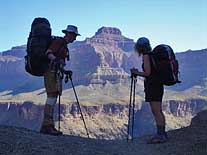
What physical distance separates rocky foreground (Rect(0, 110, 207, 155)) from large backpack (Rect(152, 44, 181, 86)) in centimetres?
138

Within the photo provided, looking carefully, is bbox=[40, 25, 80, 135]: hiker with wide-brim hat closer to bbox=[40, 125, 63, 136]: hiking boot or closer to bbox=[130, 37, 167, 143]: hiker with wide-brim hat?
bbox=[40, 125, 63, 136]: hiking boot

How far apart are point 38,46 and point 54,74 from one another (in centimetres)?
70

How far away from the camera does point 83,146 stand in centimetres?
880

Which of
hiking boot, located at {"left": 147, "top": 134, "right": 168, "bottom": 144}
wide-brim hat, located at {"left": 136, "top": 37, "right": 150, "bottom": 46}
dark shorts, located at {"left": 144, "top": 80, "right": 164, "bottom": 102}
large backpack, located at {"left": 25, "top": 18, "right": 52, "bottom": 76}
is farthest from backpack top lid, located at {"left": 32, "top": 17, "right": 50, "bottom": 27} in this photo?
hiking boot, located at {"left": 147, "top": 134, "right": 168, "bottom": 144}

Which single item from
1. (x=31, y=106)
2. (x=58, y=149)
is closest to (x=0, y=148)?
(x=58, y=149)

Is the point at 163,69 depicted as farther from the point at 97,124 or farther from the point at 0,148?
the point at 97,124

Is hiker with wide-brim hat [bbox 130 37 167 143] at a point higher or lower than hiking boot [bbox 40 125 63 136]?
higher

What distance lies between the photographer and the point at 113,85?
195625mm

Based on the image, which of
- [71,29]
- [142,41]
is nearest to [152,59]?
[142,41]

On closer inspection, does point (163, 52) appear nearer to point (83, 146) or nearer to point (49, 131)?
point (83, 146)

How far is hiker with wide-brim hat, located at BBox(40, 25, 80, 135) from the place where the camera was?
9570 millimetres

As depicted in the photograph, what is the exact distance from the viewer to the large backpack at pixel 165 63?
374 inches

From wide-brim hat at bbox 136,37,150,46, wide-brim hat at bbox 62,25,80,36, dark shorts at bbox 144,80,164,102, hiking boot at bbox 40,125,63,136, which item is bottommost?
hiking boot at bbox 40,125,63,136

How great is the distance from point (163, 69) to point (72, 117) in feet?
419
